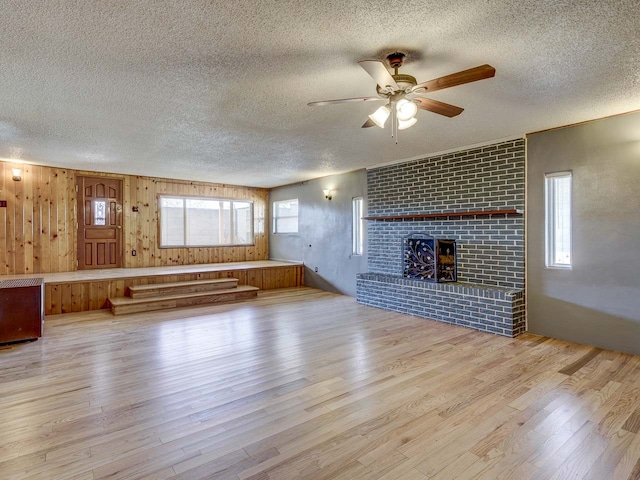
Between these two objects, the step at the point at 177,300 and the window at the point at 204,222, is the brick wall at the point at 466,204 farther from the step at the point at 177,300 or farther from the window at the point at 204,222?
the window at the point at 204,222

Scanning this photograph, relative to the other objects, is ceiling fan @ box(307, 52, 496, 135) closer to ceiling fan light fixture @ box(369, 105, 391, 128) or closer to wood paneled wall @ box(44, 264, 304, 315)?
ceiling fan light fixture @ box(369, 105, 391, 128)

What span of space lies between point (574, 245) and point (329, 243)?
440cm

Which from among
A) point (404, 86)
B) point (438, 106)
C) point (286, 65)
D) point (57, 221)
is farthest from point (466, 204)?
point (57, 221)

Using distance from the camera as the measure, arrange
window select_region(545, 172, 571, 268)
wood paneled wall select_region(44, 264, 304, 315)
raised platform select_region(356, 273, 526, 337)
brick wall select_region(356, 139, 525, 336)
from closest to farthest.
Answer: window select_region(545, 172, 571, 268) → raised platform select_region(356, 273, 526, 337) → brick wall select_region(356, 139, 525, 336) → wood paneled wall select_region(44, 264, 304, 315)

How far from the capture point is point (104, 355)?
361 cm

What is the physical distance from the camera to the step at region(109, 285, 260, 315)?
551 cm

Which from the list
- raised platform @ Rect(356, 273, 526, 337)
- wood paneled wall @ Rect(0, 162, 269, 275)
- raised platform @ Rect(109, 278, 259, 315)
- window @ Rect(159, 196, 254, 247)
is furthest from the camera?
window @ Rect(159, 196, 254, 247)

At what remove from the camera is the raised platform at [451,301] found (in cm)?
427

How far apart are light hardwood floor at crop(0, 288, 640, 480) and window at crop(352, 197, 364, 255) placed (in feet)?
8.92

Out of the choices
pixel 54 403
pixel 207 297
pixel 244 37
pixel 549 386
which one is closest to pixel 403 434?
pixel 549 386

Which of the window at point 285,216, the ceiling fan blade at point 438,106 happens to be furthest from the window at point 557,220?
the window at point 285,216

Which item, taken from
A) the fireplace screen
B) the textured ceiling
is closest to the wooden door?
the textured ceiling

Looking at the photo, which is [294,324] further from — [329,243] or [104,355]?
[329,243]

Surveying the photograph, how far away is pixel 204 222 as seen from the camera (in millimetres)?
8477
